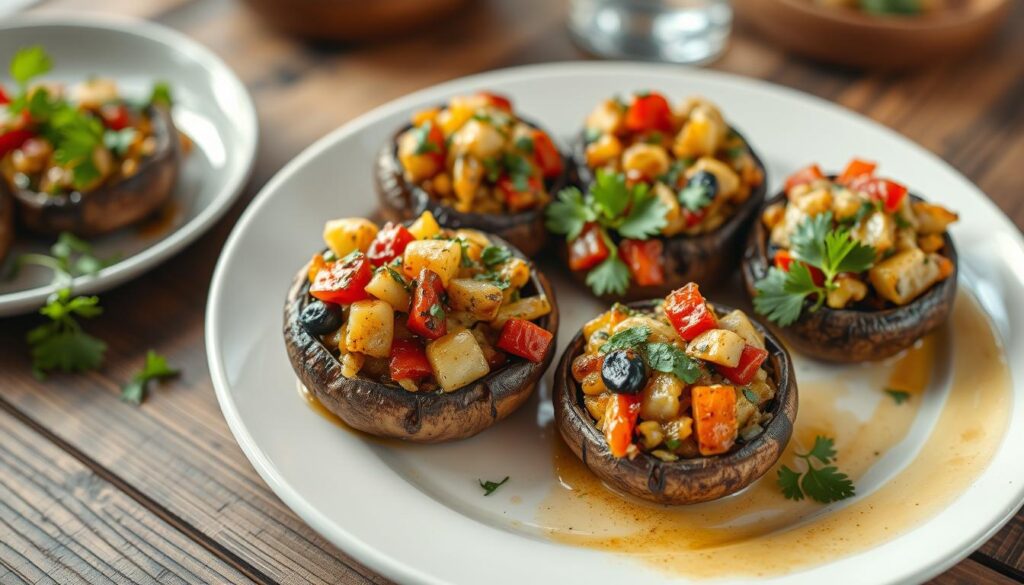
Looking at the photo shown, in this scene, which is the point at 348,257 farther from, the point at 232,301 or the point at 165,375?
the point at 165,375

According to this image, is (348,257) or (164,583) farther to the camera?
(348,257)

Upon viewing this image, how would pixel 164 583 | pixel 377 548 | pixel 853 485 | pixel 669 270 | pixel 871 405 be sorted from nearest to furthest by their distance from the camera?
1. pixel 377 548
2. pixel 164 583
3. pixel 853 485
4. pixel 871 405
5. pixel 669 270

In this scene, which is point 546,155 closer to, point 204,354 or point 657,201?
point 657,201

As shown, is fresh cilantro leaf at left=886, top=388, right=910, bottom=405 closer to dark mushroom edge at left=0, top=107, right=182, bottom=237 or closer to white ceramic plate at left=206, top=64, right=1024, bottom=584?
white ceramic plate at left=206, top=64, right=1024, bottom=584

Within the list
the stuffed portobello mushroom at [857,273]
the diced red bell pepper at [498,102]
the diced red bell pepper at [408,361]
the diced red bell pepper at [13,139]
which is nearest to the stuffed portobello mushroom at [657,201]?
the stuffed portobello mushroom at [857,273]

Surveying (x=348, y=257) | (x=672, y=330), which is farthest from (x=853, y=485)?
(x=348, y=257)

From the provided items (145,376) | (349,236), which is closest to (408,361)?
(349,236)
